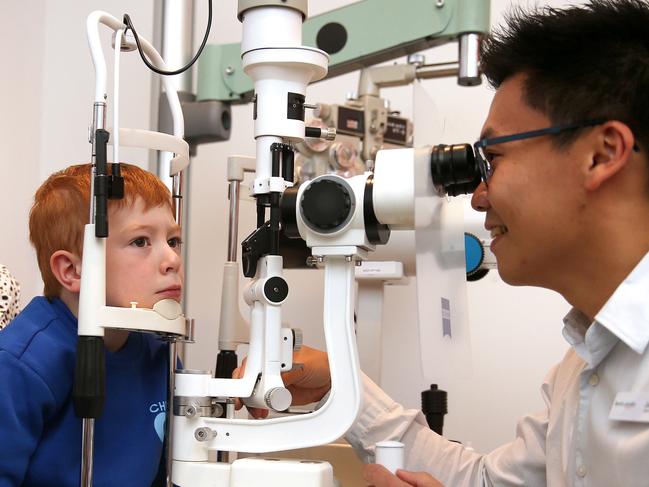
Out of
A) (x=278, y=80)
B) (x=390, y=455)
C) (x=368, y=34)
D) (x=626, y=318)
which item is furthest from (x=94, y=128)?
(x=368, y=34)

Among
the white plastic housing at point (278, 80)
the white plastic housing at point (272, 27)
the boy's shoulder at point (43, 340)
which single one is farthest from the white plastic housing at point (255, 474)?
the white plastic housing at point (272, 27)

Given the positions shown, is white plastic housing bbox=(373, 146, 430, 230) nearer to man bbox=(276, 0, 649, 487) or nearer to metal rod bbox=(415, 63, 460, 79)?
man bbox=(276, 0, 649, 487)

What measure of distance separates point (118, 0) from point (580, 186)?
7.69 feet

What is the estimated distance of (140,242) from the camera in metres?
1.44

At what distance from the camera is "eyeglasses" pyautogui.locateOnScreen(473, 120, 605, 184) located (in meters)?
1.25

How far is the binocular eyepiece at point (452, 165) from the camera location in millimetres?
1209

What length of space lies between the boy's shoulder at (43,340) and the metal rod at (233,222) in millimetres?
284

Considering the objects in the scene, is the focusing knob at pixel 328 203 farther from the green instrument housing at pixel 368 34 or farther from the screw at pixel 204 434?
the green instrument housing at pixel 368 34

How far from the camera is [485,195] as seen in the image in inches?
52.6

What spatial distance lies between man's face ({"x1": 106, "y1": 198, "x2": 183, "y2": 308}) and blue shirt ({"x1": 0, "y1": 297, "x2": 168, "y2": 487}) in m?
0.10

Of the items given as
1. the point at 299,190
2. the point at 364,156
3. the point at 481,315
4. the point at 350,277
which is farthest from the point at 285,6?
the point at 481,315

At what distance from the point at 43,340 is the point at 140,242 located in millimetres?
224

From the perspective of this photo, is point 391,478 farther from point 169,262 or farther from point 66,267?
point 66,267

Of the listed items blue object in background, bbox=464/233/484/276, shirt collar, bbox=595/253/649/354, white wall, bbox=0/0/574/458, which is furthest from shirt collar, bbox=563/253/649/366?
white wall, bbox=0/0/574/458
